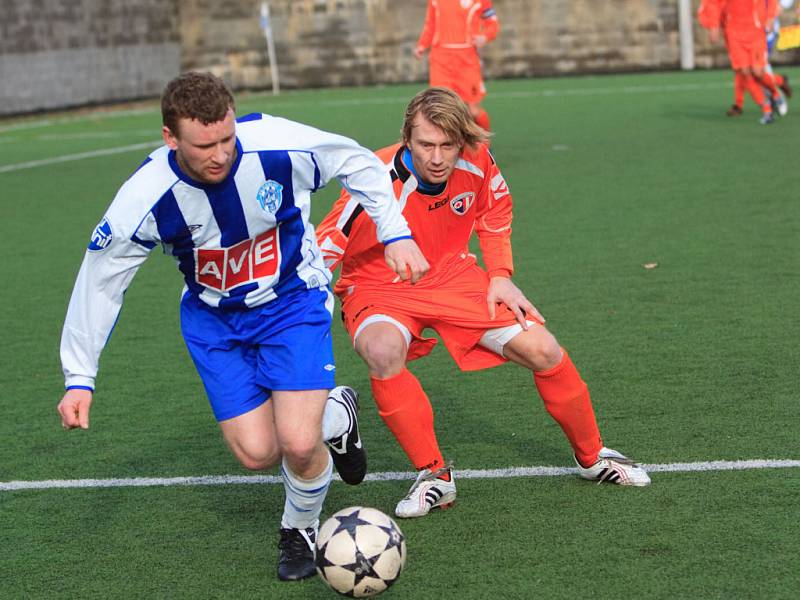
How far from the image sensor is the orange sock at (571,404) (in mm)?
4602

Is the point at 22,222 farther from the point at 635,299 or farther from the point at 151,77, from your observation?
the point at 151,77

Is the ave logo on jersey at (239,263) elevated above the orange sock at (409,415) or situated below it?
above

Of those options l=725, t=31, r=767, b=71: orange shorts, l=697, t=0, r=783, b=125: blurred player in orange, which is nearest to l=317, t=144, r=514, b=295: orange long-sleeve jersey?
l=697, t=0, r=783, b=125: blurred player in orange

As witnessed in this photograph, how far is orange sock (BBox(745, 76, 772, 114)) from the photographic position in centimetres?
1543

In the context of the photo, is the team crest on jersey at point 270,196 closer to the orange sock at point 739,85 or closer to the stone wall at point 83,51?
the orange sock at point 739,85

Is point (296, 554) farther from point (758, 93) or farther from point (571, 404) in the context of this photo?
point (758, 93)

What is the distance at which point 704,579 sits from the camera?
3848 mm

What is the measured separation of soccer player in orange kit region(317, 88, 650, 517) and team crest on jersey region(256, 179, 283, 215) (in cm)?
72

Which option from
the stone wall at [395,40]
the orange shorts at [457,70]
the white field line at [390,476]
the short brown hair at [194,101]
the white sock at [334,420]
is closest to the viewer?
the short brown hair at [194,101]

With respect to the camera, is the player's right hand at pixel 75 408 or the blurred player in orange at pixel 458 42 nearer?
the player's right hand at pixel 75 408

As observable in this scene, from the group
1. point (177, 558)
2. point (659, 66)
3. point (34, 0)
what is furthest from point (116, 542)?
point (659, 66)

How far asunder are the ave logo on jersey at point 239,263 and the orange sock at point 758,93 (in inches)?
489

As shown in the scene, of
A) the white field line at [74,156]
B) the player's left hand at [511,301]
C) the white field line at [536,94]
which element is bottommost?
the white field line at [536,94]

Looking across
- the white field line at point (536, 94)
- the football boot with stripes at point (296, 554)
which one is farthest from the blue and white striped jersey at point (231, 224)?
the white field line at point (536, 94)
